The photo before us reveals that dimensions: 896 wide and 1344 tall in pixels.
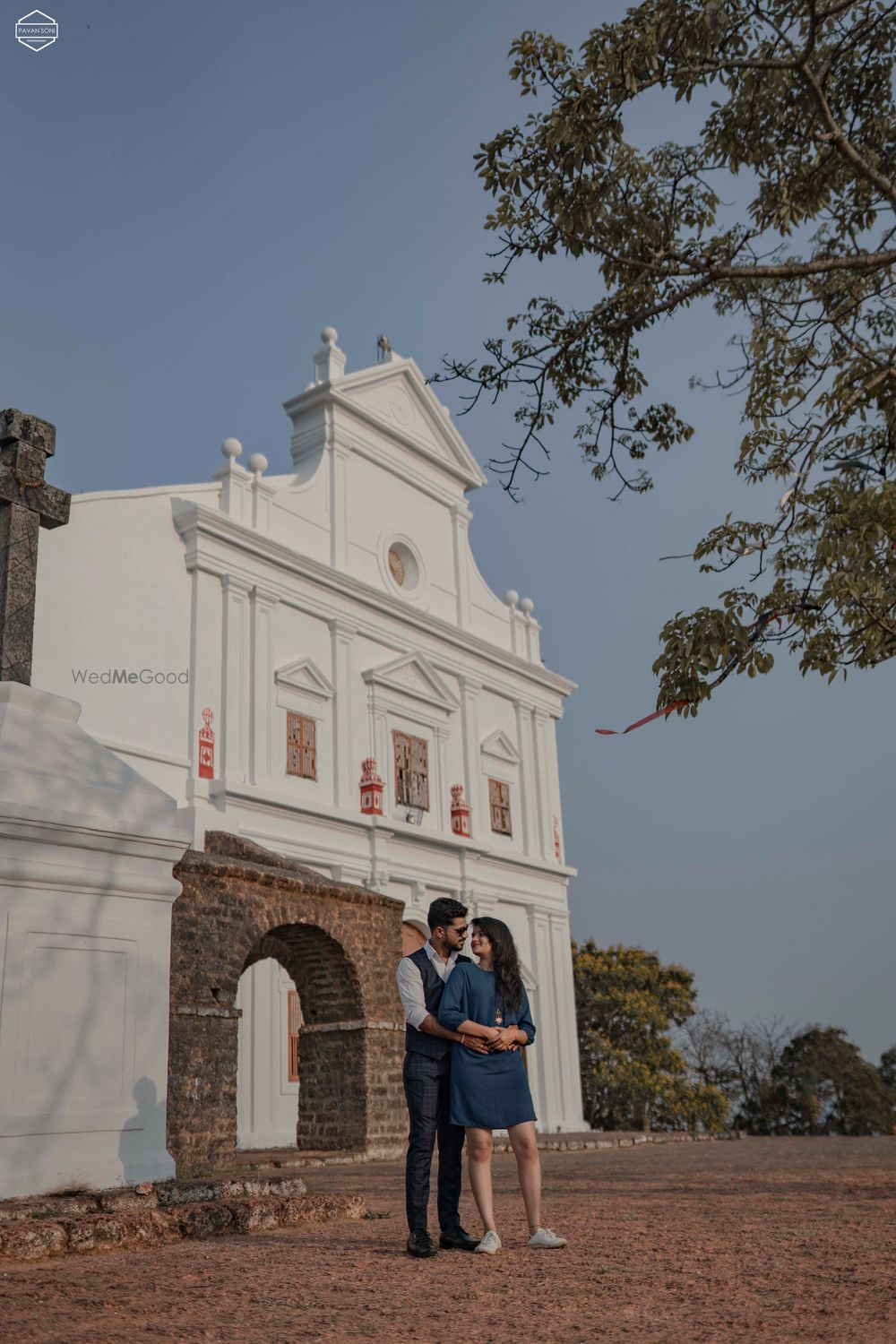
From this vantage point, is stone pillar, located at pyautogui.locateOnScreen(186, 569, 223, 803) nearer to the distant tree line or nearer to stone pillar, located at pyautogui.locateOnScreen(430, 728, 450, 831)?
stone pillar, located at pyautogui.locateOnScreen(430, 728, 450, 831)

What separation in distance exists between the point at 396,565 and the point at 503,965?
17.6 meters

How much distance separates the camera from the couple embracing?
474cm

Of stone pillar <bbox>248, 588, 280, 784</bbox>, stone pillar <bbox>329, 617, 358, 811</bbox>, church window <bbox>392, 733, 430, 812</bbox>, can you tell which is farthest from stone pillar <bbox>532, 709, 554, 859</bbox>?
stone pillar <bbox>248, 588, 280, 784</bbox>

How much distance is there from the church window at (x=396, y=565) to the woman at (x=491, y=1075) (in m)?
A: 17.3

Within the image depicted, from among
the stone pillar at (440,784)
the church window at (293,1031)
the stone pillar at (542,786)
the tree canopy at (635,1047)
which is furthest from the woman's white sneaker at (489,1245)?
the tree canopy at (635,1047)

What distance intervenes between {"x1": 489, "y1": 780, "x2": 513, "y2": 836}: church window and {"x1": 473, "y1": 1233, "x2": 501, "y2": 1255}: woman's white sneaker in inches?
720

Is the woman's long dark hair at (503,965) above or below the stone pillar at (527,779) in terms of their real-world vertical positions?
below

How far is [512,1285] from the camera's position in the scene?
4.03m

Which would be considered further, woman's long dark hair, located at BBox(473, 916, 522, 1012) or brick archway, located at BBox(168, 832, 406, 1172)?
brick archway, located at BBox(168, 832, 406, 1172)

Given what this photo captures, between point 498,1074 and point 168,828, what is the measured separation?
2685 millimetres

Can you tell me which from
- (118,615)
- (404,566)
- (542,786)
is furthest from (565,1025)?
(118,615)

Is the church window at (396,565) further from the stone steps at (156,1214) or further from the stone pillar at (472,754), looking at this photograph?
the stone steps at (156,1214)

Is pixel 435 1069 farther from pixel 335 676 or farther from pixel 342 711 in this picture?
pixel 335 676

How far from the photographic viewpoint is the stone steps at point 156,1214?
15.2 ft
